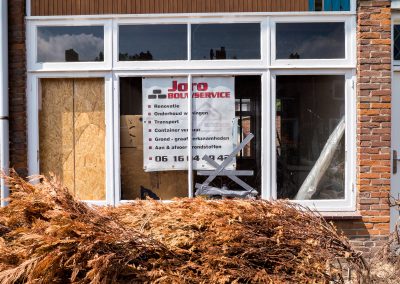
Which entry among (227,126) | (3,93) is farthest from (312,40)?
(3,93)

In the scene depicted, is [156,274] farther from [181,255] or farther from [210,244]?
[210,244]

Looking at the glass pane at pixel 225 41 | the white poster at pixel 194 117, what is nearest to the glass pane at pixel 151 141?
the white poster at pixel 194 117

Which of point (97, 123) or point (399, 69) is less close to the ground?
point (399, 69)

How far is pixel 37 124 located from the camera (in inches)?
229

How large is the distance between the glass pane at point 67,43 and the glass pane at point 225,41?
1286mm

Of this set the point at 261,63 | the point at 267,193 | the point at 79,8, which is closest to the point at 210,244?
the point at 267,193

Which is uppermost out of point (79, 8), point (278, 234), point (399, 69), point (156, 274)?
point (79, 8)

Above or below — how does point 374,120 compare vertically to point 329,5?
below

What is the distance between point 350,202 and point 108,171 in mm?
3078

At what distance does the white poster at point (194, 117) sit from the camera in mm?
5758

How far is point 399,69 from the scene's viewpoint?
574 centimetres

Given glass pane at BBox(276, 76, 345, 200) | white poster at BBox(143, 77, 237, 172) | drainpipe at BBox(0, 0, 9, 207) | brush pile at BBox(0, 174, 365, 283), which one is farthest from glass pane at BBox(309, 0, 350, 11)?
drainpipe at BBox(0, 0, 9, 207)

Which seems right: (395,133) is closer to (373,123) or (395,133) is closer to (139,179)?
(373,123)

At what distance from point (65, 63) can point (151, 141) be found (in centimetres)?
147
